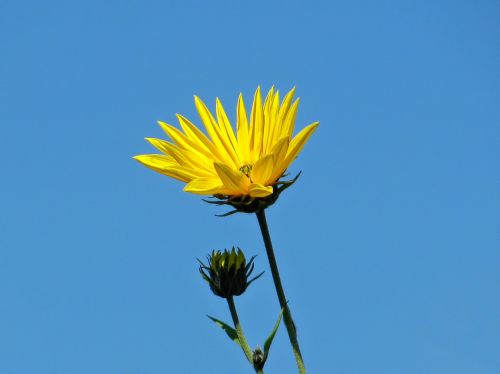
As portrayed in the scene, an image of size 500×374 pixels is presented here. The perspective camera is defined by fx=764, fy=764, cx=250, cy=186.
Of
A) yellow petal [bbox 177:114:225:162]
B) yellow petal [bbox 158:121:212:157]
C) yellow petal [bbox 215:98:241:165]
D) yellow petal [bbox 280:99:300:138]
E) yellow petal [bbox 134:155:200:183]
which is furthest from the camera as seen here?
yellow petal [bbox 215:98:241:165]

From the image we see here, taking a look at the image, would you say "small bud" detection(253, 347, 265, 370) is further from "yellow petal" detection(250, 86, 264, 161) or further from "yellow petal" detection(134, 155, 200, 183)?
"yellow petal" detection(250, 86, 264, 161)

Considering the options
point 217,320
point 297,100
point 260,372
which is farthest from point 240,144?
point 260,372

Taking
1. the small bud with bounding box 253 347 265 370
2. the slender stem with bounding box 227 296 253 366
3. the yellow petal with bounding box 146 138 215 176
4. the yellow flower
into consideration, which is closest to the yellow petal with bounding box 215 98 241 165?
the yellow flower

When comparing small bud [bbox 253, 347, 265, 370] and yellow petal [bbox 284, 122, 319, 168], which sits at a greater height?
yellow petal [bbox 284, 122, 319, 168]

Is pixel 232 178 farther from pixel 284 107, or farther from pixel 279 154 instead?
pixel 284 107

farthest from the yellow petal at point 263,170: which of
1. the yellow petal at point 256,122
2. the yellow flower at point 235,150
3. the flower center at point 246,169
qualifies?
the yellow petal at point 256,122

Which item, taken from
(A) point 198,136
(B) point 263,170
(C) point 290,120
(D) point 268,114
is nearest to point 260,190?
(B) point 263,170
